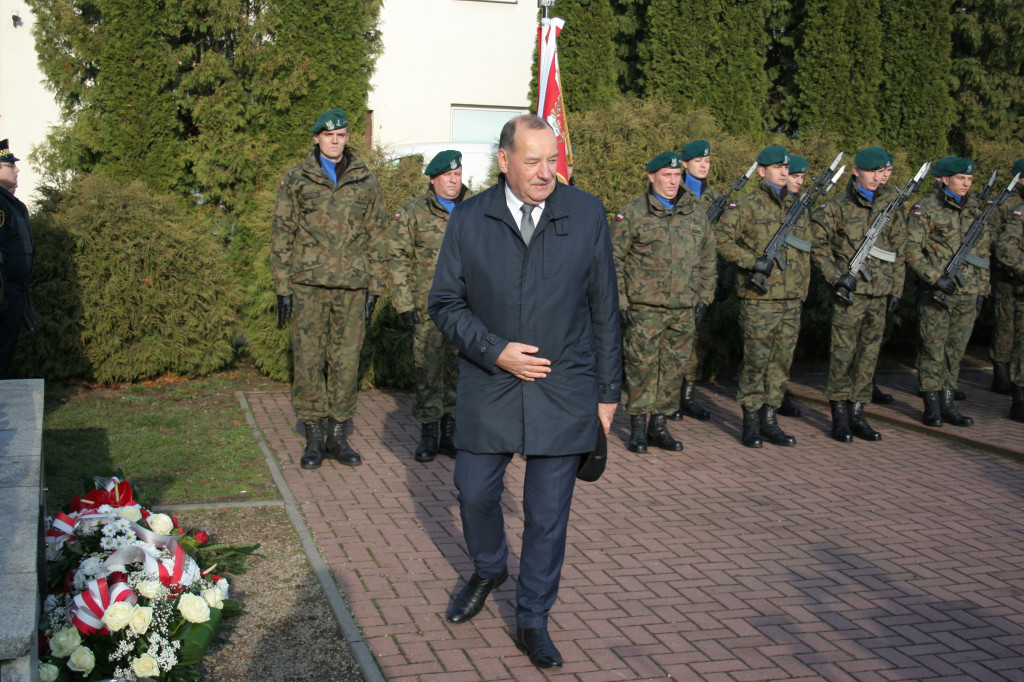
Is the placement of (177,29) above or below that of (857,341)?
above

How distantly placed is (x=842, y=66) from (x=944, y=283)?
7.44 metres

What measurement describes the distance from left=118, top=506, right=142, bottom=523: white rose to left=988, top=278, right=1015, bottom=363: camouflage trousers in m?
8.55

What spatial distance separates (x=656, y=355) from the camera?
310 inches

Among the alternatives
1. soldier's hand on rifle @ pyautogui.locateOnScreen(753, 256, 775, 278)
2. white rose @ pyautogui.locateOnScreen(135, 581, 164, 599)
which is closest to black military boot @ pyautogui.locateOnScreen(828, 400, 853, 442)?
soldier's hand on rifle @ pyautogui.locateOnScreen(753, 256, 775, 278)

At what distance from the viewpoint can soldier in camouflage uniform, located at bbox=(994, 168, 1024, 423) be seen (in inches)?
366

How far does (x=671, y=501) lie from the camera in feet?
21.6

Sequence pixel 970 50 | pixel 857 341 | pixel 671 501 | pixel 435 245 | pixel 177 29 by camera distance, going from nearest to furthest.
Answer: pixel 671 501 < pixel 435 245 < pixel 857 341 < pixel 177 29 < pixel 970 50

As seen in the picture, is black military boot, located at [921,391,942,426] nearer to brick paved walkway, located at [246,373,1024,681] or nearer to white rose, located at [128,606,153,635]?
brick paved walkway, located at [246,373,1024,681]

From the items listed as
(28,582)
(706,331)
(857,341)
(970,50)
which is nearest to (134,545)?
(28,582)

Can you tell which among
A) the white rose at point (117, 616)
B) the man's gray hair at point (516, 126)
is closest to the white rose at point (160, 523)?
the white rose at point (117, 616)

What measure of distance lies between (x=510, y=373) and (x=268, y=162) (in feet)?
29.0

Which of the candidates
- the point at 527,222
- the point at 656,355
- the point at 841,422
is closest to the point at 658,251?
the point at 656,355

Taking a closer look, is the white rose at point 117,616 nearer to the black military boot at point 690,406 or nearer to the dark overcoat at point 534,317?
the dark overcoat at point 534,317

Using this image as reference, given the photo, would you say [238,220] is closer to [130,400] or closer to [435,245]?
[130,400]
